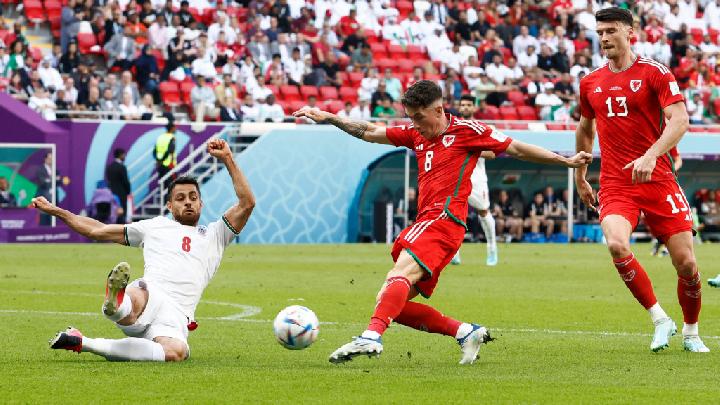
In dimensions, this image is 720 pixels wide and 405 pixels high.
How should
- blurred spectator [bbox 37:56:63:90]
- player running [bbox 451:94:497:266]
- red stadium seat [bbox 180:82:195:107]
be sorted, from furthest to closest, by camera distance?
red stadium seat [bbox 180:82:195:107] → blurred spectator [bbox 37:56:63:90] → player running [bbox 451:94:497:266]

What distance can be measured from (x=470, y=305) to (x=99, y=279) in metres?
5.89

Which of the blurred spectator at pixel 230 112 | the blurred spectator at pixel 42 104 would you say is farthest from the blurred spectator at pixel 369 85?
the blurred spectator at pixel 42 104

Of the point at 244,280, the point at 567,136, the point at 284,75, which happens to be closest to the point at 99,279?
the point at 244,280

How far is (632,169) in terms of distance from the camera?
976 cm

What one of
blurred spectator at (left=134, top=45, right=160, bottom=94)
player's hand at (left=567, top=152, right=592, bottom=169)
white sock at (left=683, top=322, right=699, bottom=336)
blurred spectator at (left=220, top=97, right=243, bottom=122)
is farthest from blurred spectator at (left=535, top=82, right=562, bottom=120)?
player's hand at (left=567, top=152, right=592, bottom=169)

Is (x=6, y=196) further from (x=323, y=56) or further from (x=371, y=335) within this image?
(x=371, y=335)

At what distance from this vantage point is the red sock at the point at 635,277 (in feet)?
32.3

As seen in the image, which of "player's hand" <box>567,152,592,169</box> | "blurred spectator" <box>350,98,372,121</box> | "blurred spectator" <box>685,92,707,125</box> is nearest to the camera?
"player's hand" <box>567,152,592,169</box>

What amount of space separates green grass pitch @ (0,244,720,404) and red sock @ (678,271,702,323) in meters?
0.27

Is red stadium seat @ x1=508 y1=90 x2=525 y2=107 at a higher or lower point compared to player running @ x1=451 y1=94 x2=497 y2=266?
higher

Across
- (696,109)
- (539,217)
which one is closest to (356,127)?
(539,217)

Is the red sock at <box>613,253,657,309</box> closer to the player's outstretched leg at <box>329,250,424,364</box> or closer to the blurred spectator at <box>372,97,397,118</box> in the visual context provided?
the player's outstretched leg at <box>329,250,424,364</box>

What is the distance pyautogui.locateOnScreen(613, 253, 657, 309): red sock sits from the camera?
9835 millimetres

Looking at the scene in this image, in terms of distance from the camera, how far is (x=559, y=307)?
1440cm
